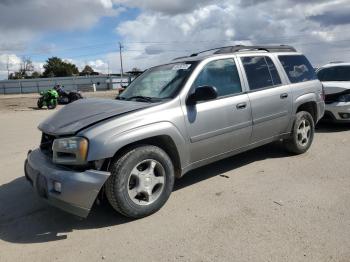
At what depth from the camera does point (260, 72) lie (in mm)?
5859

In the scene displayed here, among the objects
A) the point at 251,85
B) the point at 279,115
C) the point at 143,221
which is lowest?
the point at 143,221

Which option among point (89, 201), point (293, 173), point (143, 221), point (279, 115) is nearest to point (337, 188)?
point (293, 173)

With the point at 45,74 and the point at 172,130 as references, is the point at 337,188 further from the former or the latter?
the point at 45,74

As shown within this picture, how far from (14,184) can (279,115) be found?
13.5 ft

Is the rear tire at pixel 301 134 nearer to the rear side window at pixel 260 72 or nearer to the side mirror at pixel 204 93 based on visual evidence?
the rear side window at pixel 260 72

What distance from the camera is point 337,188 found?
495 cm

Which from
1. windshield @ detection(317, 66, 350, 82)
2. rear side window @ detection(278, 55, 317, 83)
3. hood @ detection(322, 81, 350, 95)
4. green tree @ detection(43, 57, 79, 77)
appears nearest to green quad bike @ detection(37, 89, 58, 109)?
windshield @ detection(317, 66, 350, 82)

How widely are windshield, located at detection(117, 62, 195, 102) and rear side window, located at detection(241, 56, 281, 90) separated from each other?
101 cm

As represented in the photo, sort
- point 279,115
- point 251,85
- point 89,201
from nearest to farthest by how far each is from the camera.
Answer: point 89,201
point 251,85
point 279,115

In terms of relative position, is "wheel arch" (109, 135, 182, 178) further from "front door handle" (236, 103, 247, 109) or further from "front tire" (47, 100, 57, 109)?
"front tire" (47, 100, 57, 109)

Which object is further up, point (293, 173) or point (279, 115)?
point (279, 115)

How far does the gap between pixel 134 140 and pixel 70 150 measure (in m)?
0.66

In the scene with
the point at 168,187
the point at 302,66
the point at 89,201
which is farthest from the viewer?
the point at 302,66

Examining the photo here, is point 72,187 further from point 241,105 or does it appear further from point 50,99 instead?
point 50,99
